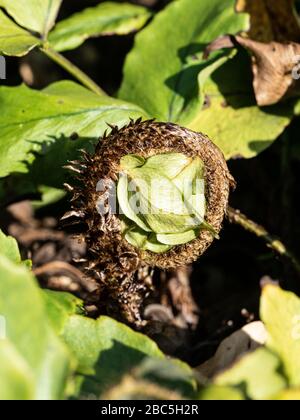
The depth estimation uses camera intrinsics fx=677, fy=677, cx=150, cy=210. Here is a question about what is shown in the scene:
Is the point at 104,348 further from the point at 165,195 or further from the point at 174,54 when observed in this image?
the point at 174,54

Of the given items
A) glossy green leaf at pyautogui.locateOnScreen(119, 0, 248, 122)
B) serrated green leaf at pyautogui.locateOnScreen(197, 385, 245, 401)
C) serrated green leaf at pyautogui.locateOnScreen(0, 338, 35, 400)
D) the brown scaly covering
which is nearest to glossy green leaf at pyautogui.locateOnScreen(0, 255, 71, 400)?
serrated green leaf at pyautogui.locateOnScreen(0, 338, 35, 400)

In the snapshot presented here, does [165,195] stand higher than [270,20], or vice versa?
[270,20]

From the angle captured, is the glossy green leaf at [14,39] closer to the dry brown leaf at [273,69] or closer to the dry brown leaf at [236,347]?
the dry brown leaf at [273,69]

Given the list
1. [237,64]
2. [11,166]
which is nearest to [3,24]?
[11,166]

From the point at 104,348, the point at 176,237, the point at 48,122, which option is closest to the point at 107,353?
the point at 104,348

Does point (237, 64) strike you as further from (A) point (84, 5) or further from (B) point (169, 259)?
(A) point (84, 5)
